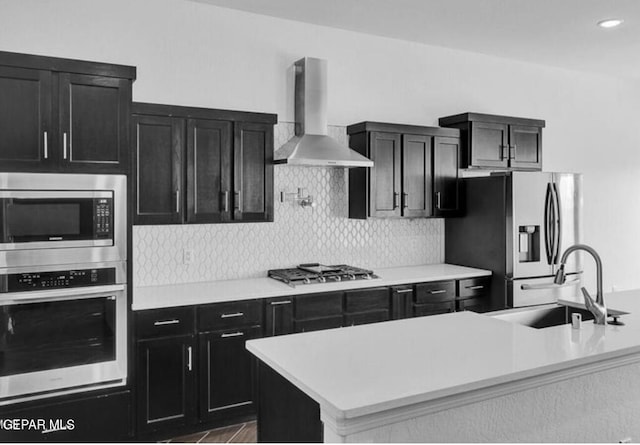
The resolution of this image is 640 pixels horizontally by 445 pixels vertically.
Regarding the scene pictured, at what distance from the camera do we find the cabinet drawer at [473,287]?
14.9ft

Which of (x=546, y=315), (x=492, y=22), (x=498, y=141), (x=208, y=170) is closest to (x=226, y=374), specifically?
(x=208, y=170)

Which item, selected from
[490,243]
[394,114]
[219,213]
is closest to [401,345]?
[219,213]

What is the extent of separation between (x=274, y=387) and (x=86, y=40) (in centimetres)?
284

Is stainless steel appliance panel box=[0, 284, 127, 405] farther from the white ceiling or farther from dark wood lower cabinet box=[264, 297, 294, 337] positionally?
the white ceiling

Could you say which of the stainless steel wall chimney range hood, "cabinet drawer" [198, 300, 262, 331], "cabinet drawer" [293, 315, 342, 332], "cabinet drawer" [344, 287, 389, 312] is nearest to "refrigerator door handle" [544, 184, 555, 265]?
"cabinet drawer" [344, 287, 389, 312]

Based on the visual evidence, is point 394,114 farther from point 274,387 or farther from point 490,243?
point 274,387

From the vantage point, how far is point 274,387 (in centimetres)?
225

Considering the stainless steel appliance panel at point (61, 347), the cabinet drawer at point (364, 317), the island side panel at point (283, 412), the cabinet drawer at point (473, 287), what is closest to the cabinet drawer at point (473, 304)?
the cabinet drawer at point (473, 287)

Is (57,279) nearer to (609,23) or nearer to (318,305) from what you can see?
(318,305)

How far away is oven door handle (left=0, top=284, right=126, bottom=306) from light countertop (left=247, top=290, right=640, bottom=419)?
1.26 m

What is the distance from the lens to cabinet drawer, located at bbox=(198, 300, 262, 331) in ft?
11.2

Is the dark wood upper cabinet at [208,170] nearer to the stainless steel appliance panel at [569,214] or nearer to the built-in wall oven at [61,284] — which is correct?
the built-in wall oven at [61,284]

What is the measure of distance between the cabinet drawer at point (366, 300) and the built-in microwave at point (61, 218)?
1695 millimetres

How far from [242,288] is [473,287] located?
211cm
